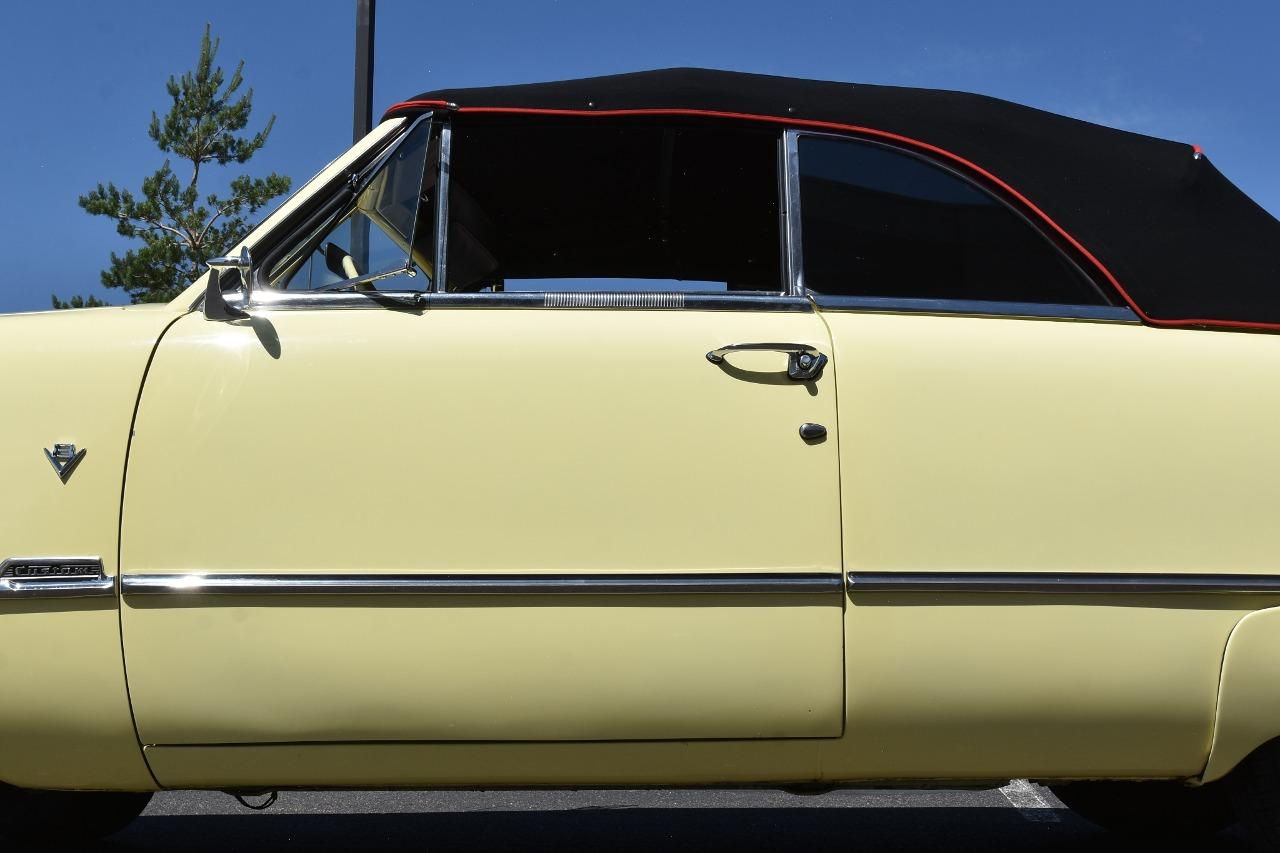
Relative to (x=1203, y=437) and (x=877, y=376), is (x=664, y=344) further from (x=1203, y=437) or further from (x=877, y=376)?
(x=1203, y=437)

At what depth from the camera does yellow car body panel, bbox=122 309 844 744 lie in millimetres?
2039

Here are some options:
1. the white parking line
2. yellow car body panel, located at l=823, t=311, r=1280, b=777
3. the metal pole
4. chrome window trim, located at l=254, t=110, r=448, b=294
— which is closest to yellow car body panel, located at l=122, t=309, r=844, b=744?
yellow car body panel, located at l=823, t=311, r=1280, b=777

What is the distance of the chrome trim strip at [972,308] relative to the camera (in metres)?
2.27

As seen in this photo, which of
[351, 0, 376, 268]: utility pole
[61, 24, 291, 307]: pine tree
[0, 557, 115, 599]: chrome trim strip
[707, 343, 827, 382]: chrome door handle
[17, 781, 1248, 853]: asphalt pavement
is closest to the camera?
[0, 557, 115, 599]: chrome trim strip

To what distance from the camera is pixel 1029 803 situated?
12.9 ft

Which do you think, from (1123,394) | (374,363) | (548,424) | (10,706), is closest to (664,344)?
(548,424)

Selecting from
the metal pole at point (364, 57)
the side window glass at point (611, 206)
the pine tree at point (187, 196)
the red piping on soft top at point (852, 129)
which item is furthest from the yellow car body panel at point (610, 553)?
the pine tree at point (187, 196)

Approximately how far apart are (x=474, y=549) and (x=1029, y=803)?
2652 mm

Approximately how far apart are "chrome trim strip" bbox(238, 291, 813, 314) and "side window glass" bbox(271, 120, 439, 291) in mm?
79

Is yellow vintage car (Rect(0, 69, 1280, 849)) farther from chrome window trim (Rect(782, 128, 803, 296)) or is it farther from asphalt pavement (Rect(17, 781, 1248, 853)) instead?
asphalt pavement (Rect(17, 781, 1248, 853))

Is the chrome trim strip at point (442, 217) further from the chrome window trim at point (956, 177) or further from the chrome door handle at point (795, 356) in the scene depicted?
the chrome window trim at point (956, 177)

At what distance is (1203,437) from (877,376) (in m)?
0.60

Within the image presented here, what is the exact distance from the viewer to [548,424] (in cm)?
210

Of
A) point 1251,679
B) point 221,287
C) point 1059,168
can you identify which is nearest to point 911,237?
point 1059,168
